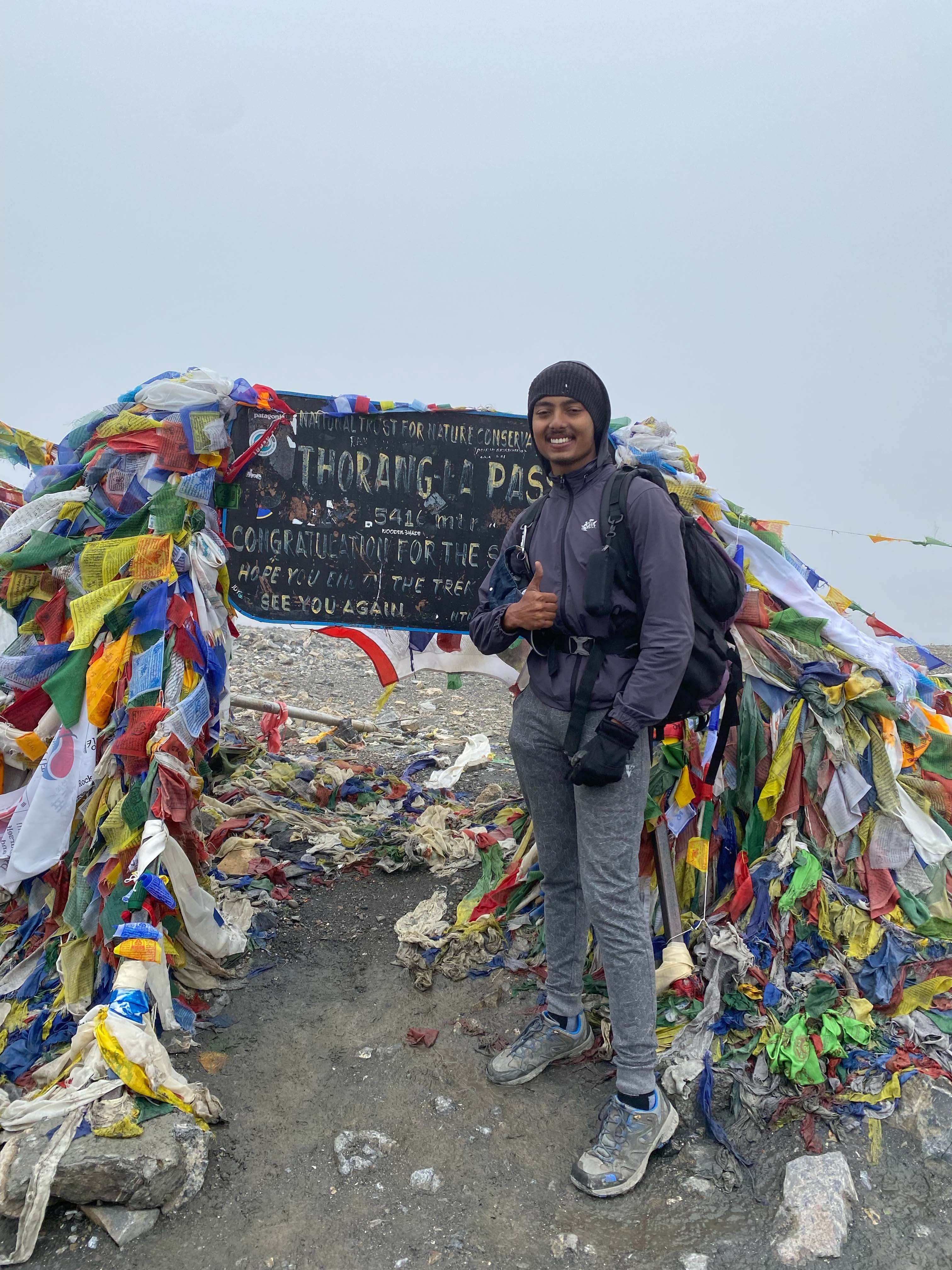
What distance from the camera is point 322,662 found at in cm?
927

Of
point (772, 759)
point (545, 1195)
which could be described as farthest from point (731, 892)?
point (545, 1195)

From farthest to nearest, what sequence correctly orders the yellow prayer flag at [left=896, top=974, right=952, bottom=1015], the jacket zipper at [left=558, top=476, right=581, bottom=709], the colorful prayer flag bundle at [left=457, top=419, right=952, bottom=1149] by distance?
the yellow prayer flag at [left=896, top=974, right=952, bottom=1015], the colorful prayer flag bundle at [left=457, top=419, right=952, bottom=1149], the jacket zipper at [left=558, top=476, right=581, bottom=709]

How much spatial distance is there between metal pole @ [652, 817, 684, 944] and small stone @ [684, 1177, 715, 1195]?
2.71ft

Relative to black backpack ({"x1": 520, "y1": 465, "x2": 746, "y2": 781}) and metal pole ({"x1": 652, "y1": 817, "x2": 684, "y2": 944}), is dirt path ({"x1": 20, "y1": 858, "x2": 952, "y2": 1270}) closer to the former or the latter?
metal pole ({"x1": 652, "y1": 817, "x2": 684, "y2": 944})

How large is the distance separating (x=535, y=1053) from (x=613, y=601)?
168 centimetres

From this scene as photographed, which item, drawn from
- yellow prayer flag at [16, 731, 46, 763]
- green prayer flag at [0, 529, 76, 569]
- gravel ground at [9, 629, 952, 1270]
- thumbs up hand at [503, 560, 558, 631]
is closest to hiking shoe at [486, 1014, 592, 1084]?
gravel ground at [9, 629, 952, 1270]

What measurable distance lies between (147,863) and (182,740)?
483 millimetres

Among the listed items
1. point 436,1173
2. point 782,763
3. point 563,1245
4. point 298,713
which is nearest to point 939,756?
point 782,763

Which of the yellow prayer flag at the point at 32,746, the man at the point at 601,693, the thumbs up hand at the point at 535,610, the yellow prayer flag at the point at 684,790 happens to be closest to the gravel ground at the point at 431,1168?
the man at the point at 601,693

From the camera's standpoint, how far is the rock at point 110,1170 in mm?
2434

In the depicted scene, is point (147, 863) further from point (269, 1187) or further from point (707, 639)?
point (707, 639)

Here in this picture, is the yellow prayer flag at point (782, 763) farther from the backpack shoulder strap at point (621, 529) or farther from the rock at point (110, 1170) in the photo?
the rock at point (110, 1170)

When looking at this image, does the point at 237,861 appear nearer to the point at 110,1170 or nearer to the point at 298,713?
the point at 298,713

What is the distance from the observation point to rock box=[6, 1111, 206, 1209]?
7.98ft
